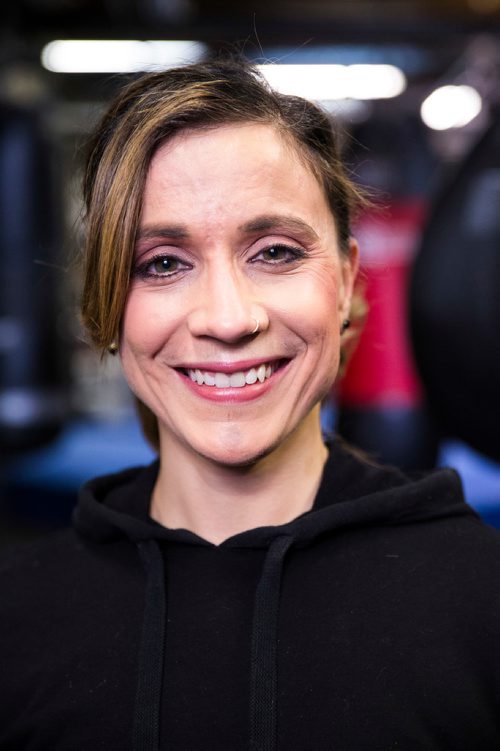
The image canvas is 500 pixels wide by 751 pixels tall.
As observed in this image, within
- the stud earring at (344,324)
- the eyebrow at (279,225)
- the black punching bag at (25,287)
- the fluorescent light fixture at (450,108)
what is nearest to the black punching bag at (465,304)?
the stud earring at (344,324)

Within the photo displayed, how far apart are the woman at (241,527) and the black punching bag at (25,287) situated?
2654 mm

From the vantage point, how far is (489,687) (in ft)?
3.23

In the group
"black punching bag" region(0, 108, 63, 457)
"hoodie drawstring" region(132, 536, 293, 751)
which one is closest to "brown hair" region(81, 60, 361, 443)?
"hoodie drawstring" region(132, 536, 293, 751)

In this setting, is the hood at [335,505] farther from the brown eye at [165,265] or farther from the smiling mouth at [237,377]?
the brown eye at [165,265]

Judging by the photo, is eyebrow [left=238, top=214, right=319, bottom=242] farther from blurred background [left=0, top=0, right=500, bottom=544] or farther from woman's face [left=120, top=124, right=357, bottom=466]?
blurred background [left=0, top=0, right=500, bottom=544]

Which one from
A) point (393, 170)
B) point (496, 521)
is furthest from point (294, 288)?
point (393, 170)

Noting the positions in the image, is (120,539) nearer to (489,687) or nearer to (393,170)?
(489,687)

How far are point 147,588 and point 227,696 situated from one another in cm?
17

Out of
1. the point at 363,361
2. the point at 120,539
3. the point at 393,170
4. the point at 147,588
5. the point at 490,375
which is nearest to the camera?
the point at 147,588

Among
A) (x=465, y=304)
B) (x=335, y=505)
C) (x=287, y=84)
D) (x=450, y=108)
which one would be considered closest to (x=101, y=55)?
(x=287, y=84)

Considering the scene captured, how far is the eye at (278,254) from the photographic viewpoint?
3.49 ft

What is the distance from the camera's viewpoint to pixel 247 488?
1124 mm

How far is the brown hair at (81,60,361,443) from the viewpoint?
1.07 m

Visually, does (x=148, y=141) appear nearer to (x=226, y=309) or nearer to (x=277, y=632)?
(x=226, y=309)
